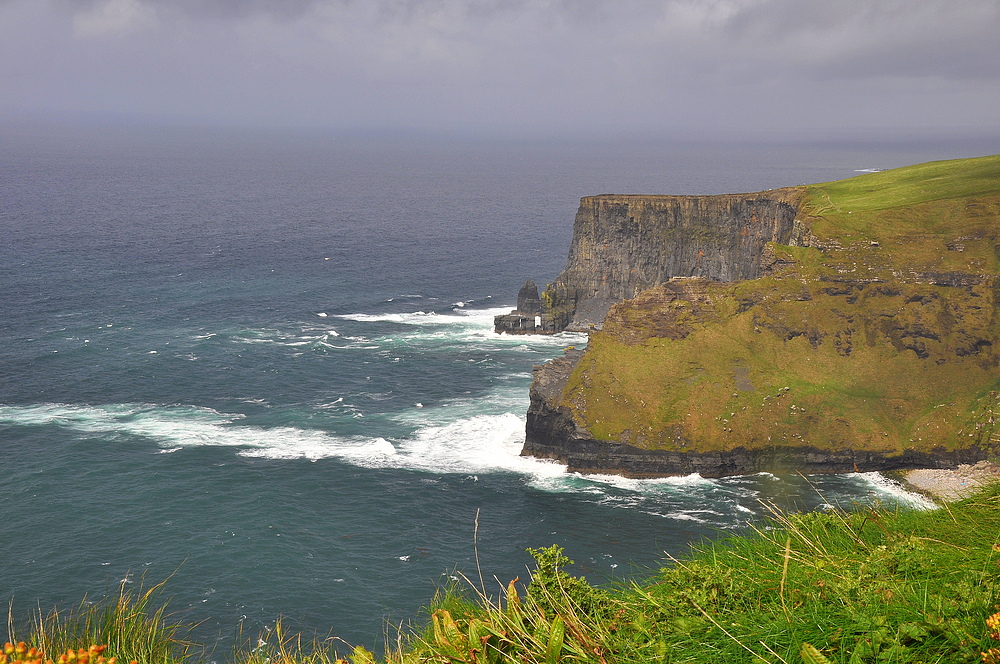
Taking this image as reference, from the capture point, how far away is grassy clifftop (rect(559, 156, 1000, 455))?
70500mm

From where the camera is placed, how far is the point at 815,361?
76500 millimetres

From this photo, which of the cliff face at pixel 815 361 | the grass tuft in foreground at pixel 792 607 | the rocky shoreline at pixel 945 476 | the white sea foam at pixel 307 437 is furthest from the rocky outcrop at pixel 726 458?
the grass tuft in foreground at pixel 792 607

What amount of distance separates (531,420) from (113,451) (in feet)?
115

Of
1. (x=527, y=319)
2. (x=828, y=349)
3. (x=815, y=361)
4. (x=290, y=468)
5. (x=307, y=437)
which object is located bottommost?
(x=290, y=468)

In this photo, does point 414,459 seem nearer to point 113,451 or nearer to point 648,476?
point 648,476

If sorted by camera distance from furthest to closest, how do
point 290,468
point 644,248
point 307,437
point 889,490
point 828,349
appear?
point 644,248
point 828,349
point 307,437
point 290,468
point 889,490

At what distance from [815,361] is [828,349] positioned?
6.29 feet

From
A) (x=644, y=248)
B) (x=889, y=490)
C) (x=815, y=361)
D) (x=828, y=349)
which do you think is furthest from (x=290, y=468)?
(x=644, y=248)

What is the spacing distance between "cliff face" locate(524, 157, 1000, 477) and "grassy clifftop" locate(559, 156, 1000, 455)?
0.12 metres

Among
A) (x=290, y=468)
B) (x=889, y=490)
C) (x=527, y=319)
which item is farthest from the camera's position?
(x=527, y=319)

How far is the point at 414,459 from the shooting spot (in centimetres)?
7262

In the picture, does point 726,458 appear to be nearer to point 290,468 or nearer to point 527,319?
point 290,468

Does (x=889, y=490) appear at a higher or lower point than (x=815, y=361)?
lower

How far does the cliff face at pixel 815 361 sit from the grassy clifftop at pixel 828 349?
4.7 inches
